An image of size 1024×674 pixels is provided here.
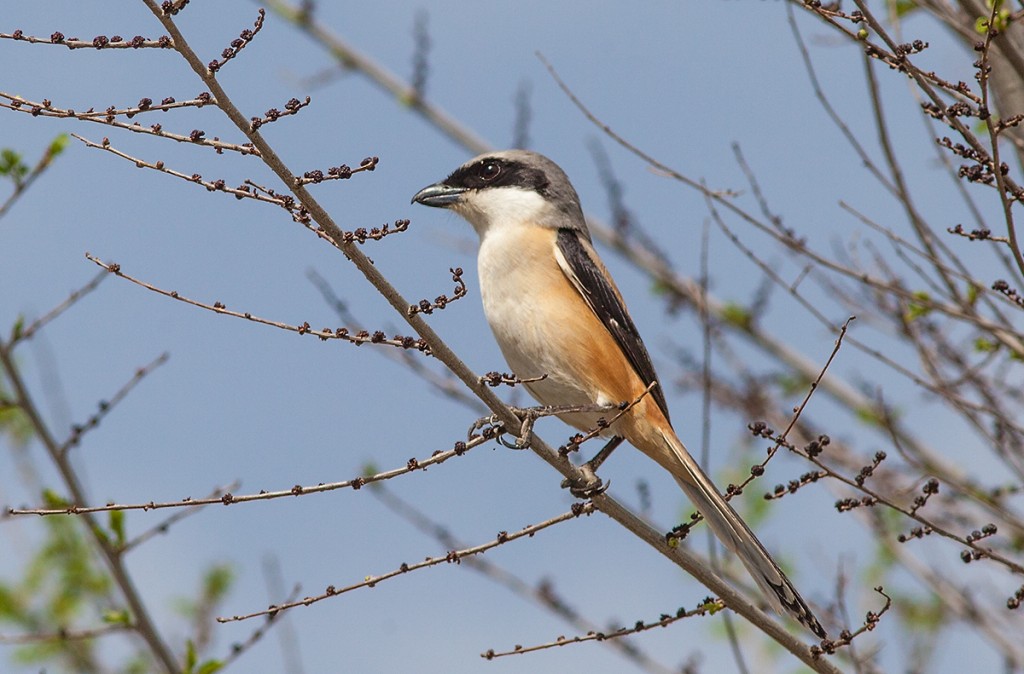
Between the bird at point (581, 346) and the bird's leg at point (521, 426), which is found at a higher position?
the bird at point (581, 346)

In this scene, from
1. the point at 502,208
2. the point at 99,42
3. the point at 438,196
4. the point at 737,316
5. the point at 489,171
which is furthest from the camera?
the point at 737,316

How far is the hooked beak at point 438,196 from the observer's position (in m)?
5.73

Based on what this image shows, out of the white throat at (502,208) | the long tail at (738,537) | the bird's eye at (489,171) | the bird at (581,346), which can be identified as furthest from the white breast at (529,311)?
the bird's eye at (489,171)

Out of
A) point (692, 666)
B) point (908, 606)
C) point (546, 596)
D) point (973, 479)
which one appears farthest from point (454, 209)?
point (908, 606)

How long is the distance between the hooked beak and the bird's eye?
15 centimetres

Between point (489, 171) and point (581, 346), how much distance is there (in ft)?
4.85

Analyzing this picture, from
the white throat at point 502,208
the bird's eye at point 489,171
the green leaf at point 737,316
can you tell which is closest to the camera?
the white throat at point 502,208

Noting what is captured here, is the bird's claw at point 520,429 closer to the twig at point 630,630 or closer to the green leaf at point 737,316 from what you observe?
the twig at point 630,630

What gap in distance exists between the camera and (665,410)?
5.23m

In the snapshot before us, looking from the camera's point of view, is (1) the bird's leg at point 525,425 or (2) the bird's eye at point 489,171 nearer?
(1) the bird's leg at point 525,425

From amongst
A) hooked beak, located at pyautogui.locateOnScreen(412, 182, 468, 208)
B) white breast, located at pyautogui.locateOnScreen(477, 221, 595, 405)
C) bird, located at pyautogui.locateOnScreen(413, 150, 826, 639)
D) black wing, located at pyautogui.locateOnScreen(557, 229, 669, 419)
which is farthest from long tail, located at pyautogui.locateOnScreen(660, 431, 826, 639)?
hooked beak, located at pyautogui.locateOnScreen(412, 182, 468, 208)

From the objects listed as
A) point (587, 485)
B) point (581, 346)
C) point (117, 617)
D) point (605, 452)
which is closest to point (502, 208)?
point (581, 346)

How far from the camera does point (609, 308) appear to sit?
522cm

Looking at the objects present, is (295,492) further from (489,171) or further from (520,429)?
(489,171)
